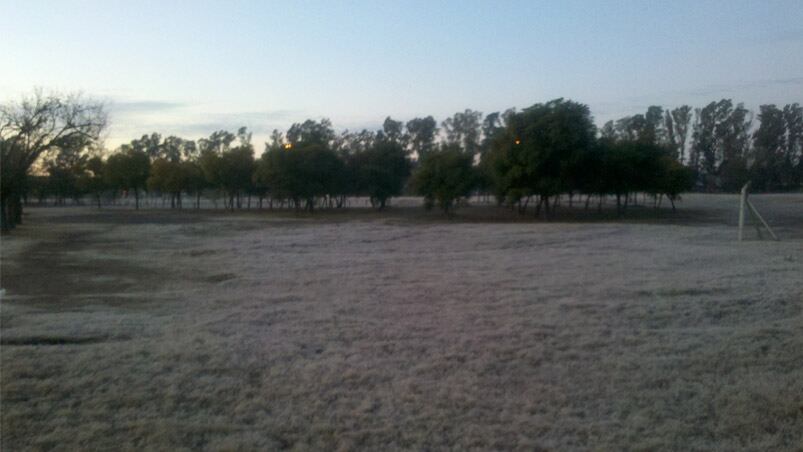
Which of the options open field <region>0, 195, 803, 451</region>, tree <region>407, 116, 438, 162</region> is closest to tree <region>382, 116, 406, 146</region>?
tree <region>407, 116, 438, 162</region>

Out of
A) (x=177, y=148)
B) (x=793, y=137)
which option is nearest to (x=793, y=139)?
(x=793, y=137)

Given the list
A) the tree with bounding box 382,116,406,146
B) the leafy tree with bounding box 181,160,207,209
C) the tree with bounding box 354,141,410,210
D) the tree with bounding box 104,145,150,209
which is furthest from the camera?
the tree with bounding box 382,116,406,146

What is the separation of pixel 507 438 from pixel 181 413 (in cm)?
307

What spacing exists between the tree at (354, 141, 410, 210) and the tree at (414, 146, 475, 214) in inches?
551

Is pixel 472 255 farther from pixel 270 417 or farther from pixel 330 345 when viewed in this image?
pixel 270 417

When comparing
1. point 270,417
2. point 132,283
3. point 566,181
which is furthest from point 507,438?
point 566,181

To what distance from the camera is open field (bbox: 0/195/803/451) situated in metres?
7.37

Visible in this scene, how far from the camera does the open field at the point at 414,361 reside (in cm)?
737

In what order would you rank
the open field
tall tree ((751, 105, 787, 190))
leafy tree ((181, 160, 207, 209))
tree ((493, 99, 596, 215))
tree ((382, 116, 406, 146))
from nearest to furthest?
1. the open field
2. tree ((493, 99, 596, 215))
3. tall tree ((751, 105, 787, 190))
4. leafy tree ((181, 160, 207, 209))
5. tree ((382, 116, 406, 146))

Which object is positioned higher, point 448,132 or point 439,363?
point 448,132

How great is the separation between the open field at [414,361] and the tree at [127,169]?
81.5m

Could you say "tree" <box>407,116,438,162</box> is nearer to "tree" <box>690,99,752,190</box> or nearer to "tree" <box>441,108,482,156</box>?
"tree" <box>441,108,482,156</box>

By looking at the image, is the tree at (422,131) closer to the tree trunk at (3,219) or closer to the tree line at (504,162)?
the tree line at (504,162)

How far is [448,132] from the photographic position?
140 metres
